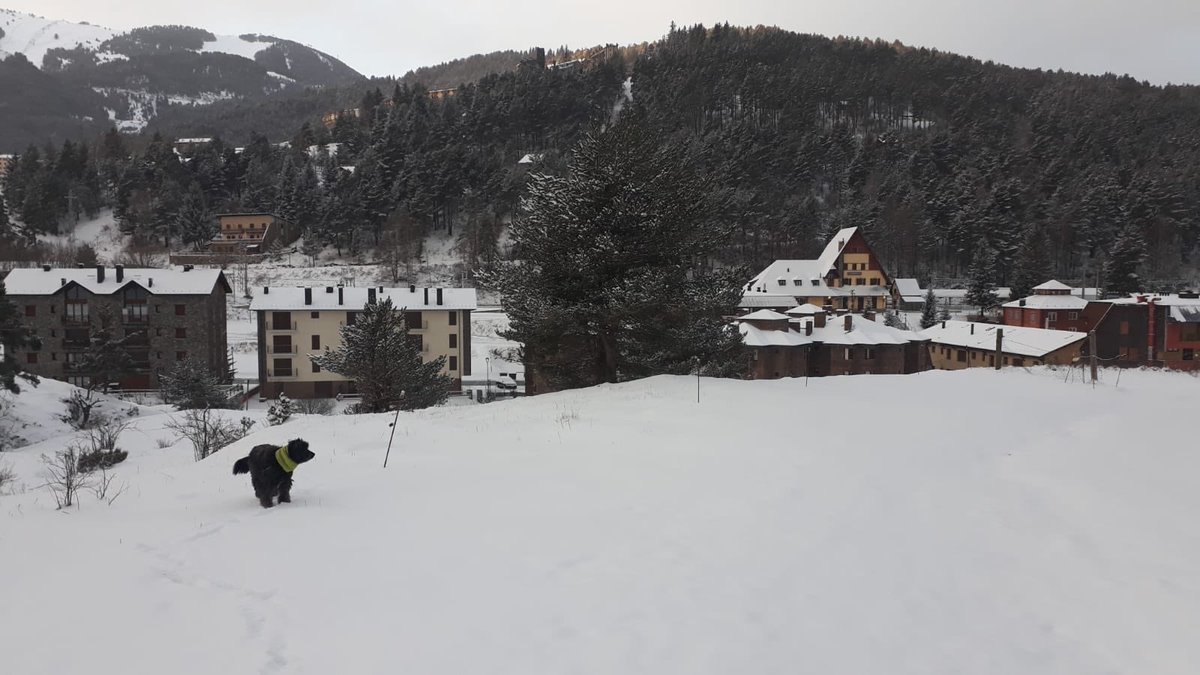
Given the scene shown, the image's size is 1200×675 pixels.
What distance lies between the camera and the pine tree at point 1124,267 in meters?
67.1

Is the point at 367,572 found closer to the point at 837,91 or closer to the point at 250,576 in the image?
the point at 250,576

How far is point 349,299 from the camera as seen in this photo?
4722 cm

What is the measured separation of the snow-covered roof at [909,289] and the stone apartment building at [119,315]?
2814 inches

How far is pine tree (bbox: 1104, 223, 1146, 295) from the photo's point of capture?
67125 millimetres

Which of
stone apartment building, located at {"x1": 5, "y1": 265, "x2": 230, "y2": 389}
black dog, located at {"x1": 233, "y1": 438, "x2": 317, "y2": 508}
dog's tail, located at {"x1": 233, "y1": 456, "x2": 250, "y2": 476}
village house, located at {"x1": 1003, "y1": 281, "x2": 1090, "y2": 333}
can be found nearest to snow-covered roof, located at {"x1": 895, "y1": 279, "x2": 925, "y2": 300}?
village house, located at {"x1": 1003, "y1": 281, "x2": 1090, "y2": 333}

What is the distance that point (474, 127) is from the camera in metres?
114

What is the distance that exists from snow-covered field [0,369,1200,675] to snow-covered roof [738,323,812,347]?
1332 inches

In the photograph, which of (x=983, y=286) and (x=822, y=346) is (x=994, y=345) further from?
(x=983, y=286)

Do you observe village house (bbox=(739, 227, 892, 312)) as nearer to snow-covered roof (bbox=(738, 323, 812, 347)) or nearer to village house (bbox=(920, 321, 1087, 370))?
village house (bbox=(920, 321, 1087, 370))

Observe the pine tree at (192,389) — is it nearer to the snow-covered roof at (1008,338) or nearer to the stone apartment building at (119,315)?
the stone apartment building at (119,315)

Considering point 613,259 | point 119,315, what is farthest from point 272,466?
point 119,315

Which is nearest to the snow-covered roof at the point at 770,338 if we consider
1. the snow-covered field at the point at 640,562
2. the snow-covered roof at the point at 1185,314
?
the snow-covered roof at the point at 1185,314

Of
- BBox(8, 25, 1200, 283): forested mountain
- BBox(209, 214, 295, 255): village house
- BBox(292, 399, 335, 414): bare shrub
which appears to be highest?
BBox(8, 25, 1200, 283): forested mountain

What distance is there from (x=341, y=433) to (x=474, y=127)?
11116cm
